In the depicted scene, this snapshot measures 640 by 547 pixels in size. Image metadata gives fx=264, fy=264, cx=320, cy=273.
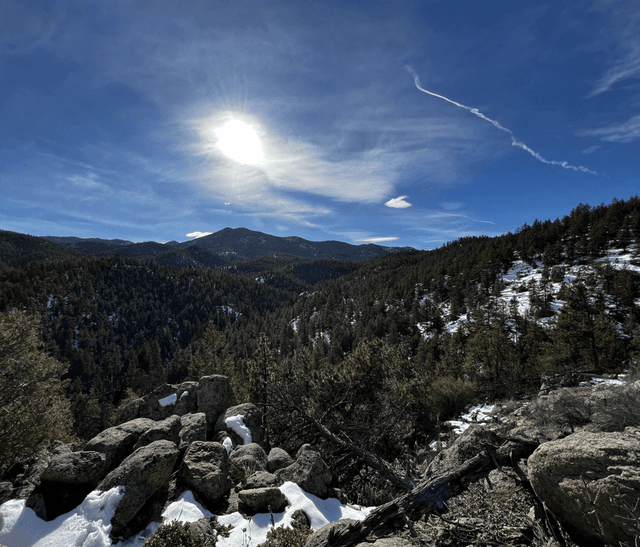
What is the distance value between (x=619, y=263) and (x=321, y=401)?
3844 inches

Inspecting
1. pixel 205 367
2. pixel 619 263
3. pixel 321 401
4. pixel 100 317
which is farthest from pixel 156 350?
pixel 619 263

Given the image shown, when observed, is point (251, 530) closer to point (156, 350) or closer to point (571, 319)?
point (571, 319)

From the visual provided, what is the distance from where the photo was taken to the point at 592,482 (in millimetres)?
3676

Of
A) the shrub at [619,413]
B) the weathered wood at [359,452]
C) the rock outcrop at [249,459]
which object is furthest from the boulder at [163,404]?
the shrub at [619,413]

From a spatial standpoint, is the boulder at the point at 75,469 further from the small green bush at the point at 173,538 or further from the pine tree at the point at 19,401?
the pine tree at the point at 19,401

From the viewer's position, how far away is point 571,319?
106 ft

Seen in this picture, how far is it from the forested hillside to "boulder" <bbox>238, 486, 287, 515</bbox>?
475 centimetres

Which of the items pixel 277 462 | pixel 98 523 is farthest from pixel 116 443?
pixel 277 462

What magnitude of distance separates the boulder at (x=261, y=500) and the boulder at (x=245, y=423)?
8.04 meters

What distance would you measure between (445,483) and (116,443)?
963cm

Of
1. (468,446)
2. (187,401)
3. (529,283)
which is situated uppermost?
(529,283)

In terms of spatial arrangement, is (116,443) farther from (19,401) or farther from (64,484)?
(19,401)

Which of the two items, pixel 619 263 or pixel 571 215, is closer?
pixel 619 263

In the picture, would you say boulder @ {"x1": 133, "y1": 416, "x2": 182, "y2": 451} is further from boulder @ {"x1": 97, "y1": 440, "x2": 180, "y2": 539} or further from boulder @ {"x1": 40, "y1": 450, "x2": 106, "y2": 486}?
boulder @ {"x1": 97, "y1": 440, "x2": 180, "y2": 539}
